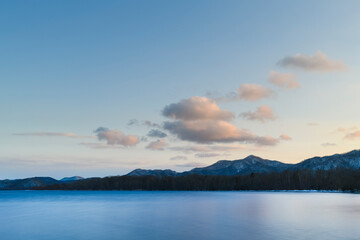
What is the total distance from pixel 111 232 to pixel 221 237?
40.2 feet

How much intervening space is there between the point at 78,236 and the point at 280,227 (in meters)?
22.7

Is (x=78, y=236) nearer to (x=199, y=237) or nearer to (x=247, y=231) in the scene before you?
(x=199, y=237)

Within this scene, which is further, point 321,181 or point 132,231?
point 321,181

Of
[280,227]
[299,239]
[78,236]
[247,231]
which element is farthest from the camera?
[280,227]

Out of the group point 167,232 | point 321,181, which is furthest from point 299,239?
point 321,181

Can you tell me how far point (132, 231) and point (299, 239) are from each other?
17591 millimetres

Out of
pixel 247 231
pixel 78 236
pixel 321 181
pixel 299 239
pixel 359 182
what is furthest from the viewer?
pixel 321 181

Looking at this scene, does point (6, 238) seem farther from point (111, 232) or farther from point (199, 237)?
point (199, 237)

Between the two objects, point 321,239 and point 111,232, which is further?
point 111,232

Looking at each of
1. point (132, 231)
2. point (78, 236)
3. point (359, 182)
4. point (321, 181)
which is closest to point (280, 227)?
point (132, 231)

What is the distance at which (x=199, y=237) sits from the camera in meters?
32.7

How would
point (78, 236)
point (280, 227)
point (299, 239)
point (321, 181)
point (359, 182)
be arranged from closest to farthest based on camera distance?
point (299, 239) → point (78, 236) → point (280, 227) → point (359, 182) → point (321, 181)

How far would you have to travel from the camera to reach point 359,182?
6471 inches

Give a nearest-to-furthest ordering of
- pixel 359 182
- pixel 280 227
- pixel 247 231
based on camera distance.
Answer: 1. pixel 247 231
2. pixel 280 227
3. pixel 359 182
